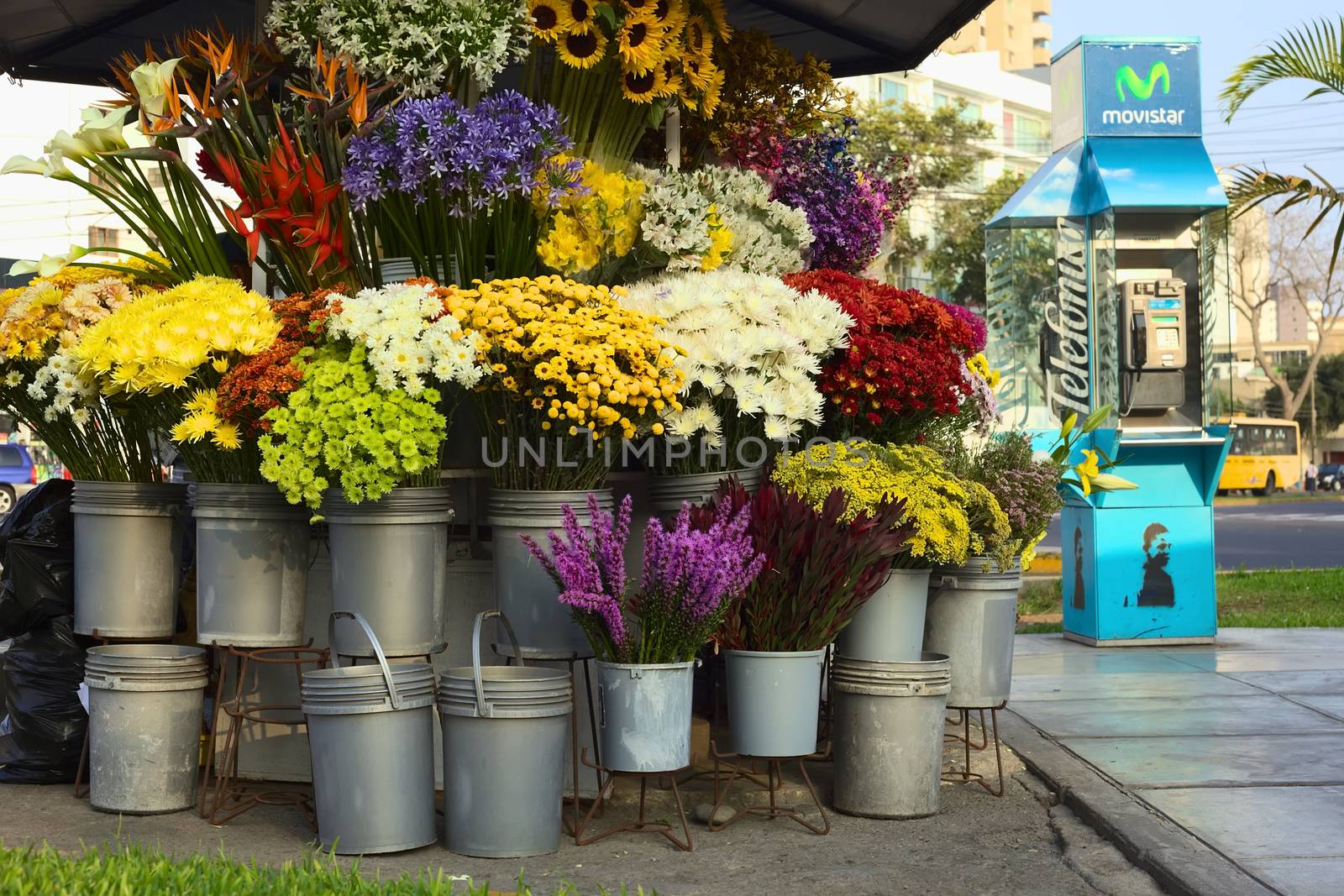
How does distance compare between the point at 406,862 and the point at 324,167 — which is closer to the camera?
the point at 406,862

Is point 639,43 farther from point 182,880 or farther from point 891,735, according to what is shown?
point 182,880

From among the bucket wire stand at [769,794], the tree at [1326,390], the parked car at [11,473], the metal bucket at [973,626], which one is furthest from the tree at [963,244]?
the bucket wire stand at [769,794]

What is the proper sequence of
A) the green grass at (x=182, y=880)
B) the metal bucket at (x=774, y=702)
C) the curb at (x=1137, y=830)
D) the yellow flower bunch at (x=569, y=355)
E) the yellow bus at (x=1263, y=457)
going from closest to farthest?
the green grass at (x=182, y=880), the curb at (x=1137, y=830), the yellow flower bunch at (x=569, y=355), the metal bucket at (x=774, y=702), the yellow bus at (x=1263, y=457)

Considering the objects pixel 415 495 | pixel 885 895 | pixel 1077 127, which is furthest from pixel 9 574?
pixel 1077 127

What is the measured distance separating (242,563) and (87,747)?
41.9 inches

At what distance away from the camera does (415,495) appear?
4.61m

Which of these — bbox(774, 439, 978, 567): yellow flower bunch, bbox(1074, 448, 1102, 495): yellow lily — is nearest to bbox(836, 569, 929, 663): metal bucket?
bbox(774, 439, 978, 567): yellow flower bunch

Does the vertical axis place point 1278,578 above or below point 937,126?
below

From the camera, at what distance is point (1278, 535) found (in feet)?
75.0

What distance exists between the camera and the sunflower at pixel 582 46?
5.17 meters

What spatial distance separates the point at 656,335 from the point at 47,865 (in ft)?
7.56

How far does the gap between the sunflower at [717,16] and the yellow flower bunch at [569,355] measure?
155cm

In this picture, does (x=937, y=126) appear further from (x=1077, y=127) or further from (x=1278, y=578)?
(x=1077, y=127)

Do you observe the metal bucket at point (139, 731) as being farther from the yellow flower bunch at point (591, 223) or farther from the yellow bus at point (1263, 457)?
the yellow bus at point (1263, 457)
